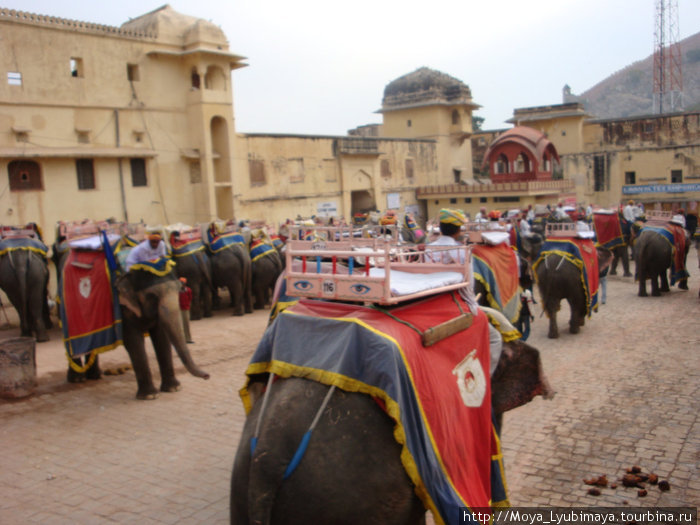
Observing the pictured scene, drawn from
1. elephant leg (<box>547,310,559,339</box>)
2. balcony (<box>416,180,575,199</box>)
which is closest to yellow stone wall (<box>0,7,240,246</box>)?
balcony (<box>416,180,575,199</box>)

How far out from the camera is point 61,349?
10125 mm

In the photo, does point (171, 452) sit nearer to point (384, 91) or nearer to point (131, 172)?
point (131, 172)

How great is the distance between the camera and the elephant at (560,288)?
32.4 ft

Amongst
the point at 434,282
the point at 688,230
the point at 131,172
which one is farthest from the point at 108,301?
the point at 688,230

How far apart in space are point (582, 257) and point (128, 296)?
655 centimetres

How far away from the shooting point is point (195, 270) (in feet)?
40.5

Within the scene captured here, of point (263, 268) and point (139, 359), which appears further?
point (263, 268)

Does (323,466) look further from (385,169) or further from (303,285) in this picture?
→ (385,169)

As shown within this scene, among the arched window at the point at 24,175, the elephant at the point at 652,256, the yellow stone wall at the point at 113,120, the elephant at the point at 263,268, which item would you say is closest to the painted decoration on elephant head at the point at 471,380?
the elephant at the point at 263,268

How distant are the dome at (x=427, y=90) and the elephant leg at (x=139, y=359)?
27393mm

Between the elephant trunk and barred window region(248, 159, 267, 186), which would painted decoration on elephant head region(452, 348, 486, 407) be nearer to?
the elephant trunk

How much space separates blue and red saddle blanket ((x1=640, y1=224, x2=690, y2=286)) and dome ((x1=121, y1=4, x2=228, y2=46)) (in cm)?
1404

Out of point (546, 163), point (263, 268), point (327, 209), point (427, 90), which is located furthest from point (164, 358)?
point (427, 90)

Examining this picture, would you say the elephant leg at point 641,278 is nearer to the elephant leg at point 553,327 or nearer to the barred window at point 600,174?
the elephant leg at point 553,327
